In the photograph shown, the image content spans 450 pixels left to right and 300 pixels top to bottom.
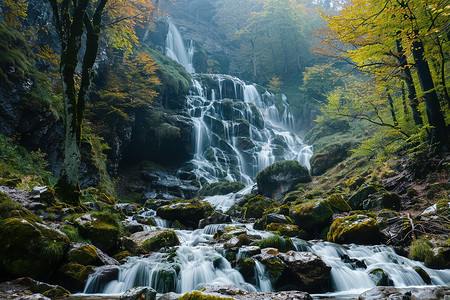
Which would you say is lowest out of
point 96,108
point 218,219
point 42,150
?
point 218,219

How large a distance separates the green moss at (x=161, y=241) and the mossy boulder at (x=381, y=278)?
16.2 feet

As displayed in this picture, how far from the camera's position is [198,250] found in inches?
249

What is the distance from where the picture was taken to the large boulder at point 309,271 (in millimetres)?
4832

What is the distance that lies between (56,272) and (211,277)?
284 cm

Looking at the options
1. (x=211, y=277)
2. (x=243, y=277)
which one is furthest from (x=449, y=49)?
(x=211, y=277)

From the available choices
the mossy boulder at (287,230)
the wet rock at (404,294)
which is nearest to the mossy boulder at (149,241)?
the mossy boulder at (287,230)

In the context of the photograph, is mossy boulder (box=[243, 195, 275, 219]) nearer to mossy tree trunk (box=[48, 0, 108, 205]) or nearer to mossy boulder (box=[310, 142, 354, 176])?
mossy tree trunk (box=[48, 0, 108, 205])

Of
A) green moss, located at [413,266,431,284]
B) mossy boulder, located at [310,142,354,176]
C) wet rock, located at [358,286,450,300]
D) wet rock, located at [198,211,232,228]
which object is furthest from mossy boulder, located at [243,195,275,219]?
wet rock, located at [358,286,450,300]

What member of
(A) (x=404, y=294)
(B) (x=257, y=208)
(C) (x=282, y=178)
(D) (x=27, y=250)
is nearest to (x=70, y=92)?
(D) (x=27, y=250)

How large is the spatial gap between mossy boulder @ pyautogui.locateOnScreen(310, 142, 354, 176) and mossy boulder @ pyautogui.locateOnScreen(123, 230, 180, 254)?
13404 millimetres

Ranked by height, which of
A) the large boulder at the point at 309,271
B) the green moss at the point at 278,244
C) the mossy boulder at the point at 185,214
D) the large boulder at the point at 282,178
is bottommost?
the large boulder at the point at 309,271

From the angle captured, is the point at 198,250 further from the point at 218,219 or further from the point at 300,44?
the point at 300,44

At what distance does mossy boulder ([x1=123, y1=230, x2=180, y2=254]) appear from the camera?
6184mm

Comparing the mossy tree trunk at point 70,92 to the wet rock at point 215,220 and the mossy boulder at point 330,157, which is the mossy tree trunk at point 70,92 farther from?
the mossy boulder at point 330,157
